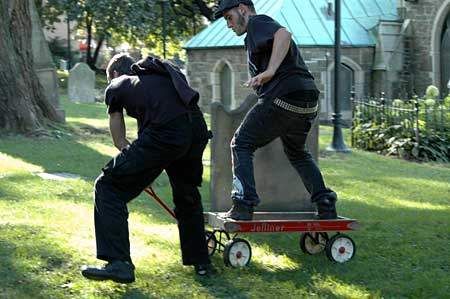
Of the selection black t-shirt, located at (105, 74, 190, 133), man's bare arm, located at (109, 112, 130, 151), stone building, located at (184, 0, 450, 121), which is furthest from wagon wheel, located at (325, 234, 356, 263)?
stone building, located at (184, 0, 450, 121)

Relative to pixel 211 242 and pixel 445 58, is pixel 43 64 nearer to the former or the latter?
pixel 445 58

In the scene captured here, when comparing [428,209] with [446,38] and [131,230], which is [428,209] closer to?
[131,230]

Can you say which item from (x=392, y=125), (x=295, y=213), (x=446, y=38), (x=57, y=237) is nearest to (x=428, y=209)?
(x=295, y=213)

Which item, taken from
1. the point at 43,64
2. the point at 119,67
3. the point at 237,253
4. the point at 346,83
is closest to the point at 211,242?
the point at 237,253

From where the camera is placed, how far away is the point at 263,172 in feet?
24.5

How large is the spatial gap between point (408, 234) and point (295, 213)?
1.13 metres

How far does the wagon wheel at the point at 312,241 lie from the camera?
6750mm

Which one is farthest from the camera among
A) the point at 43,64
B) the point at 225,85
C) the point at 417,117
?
the point at 225,85

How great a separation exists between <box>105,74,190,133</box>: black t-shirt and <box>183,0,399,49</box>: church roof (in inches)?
795

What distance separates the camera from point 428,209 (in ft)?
29.8

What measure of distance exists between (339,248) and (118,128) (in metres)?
1.94

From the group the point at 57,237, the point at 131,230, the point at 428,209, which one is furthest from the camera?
the point at 428,209

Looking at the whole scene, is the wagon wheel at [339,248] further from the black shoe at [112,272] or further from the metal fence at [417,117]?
the metal fence at [417,117]

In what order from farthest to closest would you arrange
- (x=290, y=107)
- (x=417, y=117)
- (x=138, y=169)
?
(x=417, y=117), (x=290, y=107), (x=138, y=169)
